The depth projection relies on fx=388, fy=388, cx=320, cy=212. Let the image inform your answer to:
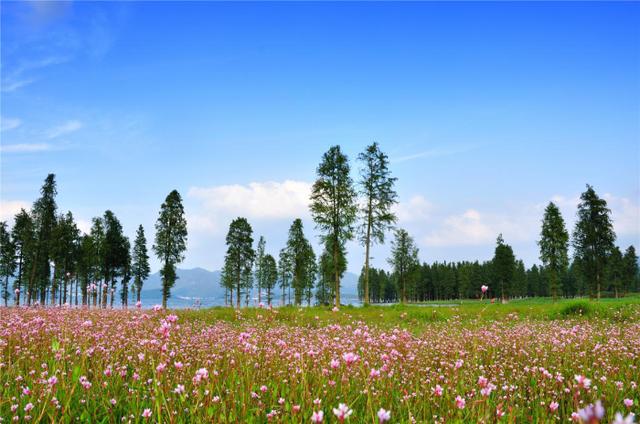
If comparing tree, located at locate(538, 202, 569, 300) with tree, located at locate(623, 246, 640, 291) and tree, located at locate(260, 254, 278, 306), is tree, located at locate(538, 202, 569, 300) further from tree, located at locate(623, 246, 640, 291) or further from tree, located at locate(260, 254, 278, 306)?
tree, located at locate(260, 254, 278, 306)

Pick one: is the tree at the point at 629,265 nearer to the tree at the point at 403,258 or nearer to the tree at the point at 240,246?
the tree at the point at 403,258

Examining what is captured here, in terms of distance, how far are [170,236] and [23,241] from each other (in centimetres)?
2458

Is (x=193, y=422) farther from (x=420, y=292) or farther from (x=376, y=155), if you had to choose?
(x=420, y=292)

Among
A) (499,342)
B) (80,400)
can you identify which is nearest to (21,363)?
(80,400)

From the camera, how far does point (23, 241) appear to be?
187ft

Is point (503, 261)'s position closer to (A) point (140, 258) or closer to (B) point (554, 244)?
(B) point (554, 244)

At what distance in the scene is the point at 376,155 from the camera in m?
36.3

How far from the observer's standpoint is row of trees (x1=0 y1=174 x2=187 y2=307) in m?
50.7

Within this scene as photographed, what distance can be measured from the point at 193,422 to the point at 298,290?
228 feet

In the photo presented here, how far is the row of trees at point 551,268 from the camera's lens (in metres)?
55.9

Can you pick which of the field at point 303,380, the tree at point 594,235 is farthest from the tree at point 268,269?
the field at point 303,380

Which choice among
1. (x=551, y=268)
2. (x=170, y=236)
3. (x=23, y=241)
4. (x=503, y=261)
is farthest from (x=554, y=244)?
(x=23, y=241)

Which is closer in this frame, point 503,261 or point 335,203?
point 335,203

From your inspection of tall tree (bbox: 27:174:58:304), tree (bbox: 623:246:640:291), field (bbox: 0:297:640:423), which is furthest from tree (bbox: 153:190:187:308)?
tree (bbox: 623:246:640:291)
